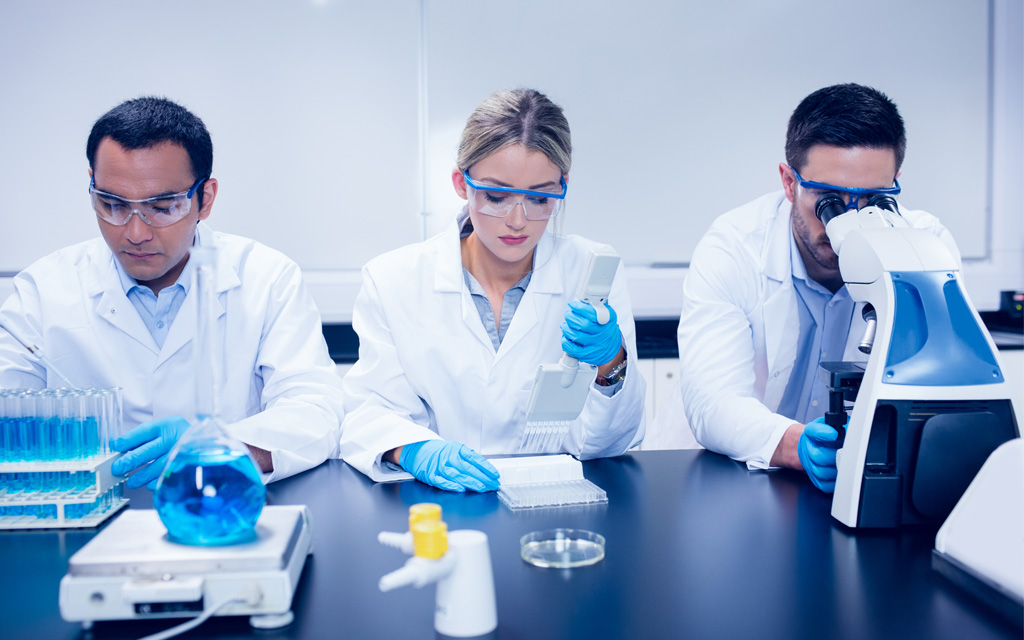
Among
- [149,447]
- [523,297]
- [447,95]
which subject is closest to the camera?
[149,447]

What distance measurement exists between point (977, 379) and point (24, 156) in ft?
11.6

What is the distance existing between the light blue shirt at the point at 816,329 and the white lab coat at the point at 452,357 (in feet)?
1.80

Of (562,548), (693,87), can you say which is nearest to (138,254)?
(562,548)

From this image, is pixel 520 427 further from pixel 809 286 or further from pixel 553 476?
pixel 809 286

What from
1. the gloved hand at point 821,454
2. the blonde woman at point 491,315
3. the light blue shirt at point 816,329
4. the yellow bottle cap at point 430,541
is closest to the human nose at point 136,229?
the blonde woman at point 491,315

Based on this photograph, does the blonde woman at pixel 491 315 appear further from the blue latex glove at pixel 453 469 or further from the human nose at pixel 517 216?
the blue latex glove at pixel 453 469

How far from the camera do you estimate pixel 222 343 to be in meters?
2.12

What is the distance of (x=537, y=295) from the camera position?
6.83ft

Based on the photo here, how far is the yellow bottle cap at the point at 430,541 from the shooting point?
2.93ft

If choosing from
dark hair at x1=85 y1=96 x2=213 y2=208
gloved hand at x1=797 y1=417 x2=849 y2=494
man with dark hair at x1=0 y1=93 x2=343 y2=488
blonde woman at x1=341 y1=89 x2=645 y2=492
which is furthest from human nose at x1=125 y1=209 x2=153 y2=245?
gloved hand at x1=797 y1=417 x2=849 y2=494

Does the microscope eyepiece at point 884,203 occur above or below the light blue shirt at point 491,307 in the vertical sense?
above

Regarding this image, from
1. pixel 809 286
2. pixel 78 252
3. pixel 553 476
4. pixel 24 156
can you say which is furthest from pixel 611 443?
pixel 24 156

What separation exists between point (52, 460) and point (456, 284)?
103 cm

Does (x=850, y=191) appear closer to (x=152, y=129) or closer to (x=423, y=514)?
(x=423, y=514)
